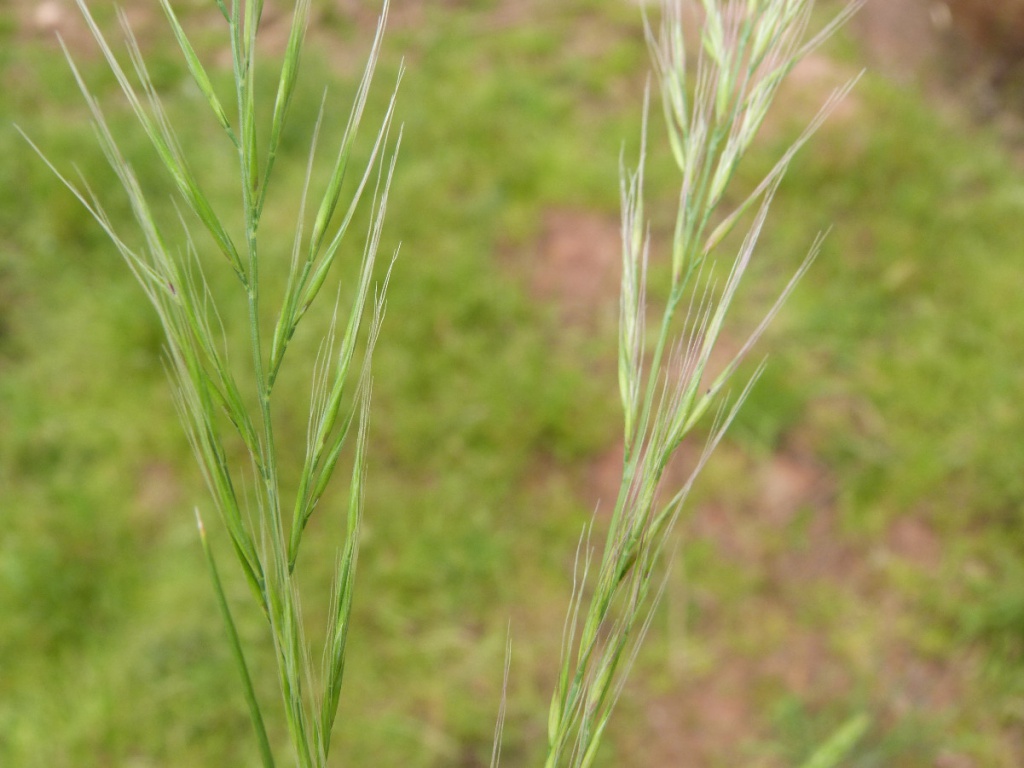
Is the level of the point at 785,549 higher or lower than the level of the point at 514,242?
lower

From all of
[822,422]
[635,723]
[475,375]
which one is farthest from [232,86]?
[635,723]

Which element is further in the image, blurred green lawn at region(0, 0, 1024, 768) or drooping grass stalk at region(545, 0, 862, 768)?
blurred green lawn at region(0, 0, 1024, 768)

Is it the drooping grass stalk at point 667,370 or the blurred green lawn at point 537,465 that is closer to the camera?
the drooping grass stalk at point 667,370

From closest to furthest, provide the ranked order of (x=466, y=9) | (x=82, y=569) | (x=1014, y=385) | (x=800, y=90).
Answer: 1. (x=82, y=569)
2. (x=1014, y=385)
3. (x=800, y=90)
4. (x=466, y=9)

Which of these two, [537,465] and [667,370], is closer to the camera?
[667,370]

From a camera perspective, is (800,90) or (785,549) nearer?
(785,549)

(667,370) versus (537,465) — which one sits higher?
(667,370)

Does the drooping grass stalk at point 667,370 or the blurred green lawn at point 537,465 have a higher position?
the drooping grass stalk at point 667,370

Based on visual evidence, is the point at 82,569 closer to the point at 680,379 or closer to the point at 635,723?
the point at 635,723
